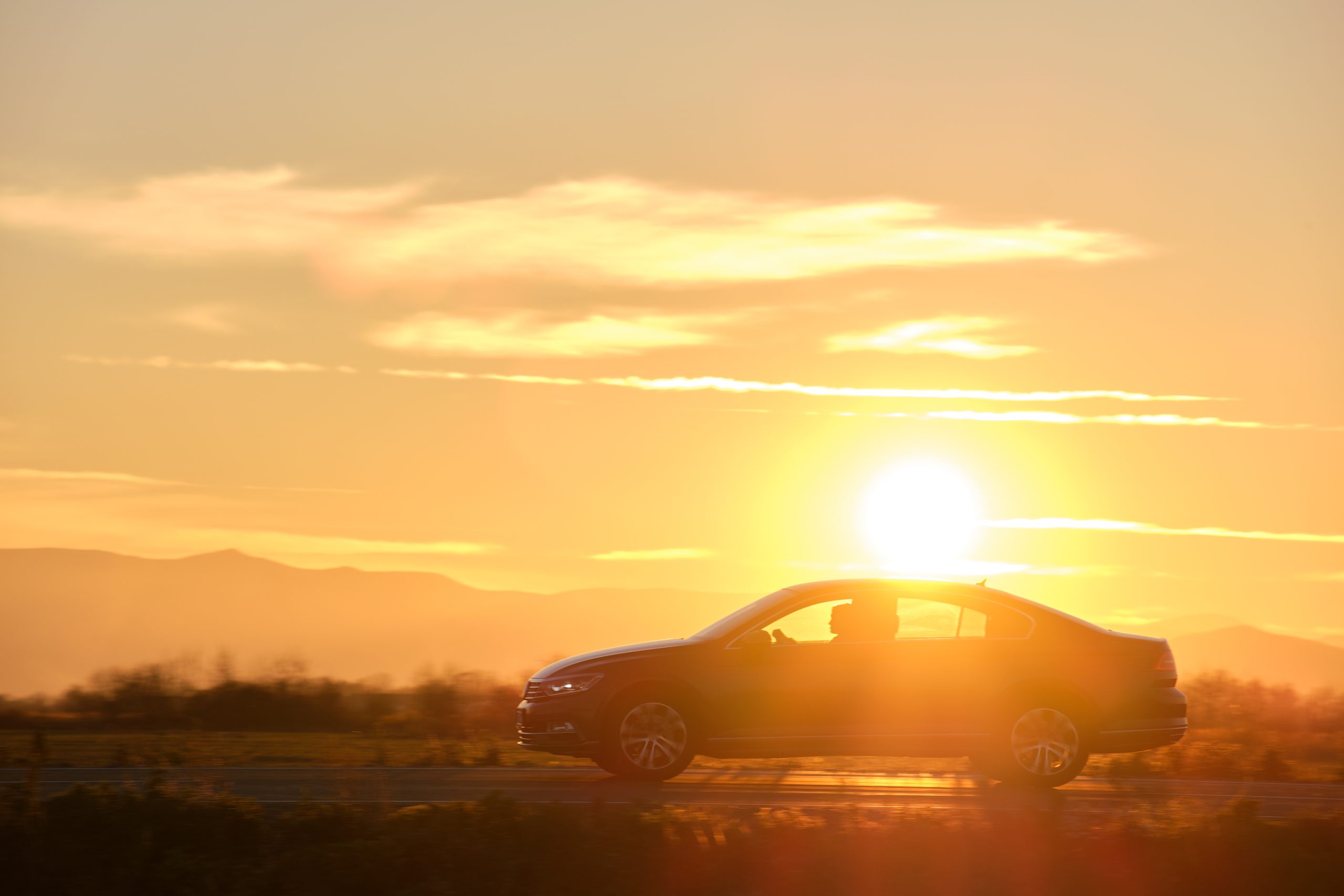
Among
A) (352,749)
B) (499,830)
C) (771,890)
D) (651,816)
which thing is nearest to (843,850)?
(771,890)

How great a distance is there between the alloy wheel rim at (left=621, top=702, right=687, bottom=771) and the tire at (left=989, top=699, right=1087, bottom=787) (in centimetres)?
262

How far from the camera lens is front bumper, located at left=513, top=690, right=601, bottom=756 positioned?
471 inches

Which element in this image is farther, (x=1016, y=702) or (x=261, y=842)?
(x=1016, y=702)

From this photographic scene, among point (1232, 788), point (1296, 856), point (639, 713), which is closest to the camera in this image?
point (1296, 856)

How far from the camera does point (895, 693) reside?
12.0 metres

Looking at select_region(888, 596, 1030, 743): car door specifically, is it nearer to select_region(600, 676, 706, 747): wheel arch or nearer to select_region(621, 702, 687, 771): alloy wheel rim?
select_region(600, 676, 706, 747): wheel arch

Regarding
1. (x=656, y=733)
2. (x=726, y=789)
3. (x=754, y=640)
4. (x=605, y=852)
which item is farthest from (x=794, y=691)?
(x=605, y=852)

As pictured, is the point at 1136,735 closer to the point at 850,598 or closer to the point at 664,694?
the point at 850,598

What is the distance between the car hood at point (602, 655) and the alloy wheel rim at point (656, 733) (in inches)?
18.7

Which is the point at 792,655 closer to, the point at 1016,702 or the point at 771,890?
the point at 1016,702

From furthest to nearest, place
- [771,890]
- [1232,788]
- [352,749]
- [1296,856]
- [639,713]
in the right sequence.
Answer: [352,749] < [1232,788] < [639,713] < [1296,856] < [771,890]

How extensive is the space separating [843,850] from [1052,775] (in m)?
A: 3.82

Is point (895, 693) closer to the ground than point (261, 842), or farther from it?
farther from it

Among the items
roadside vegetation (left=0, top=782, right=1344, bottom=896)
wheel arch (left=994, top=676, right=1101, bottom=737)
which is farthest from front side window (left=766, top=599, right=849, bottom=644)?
roadside vegetation (left=0, top=782, right=1344, bottom=896)
